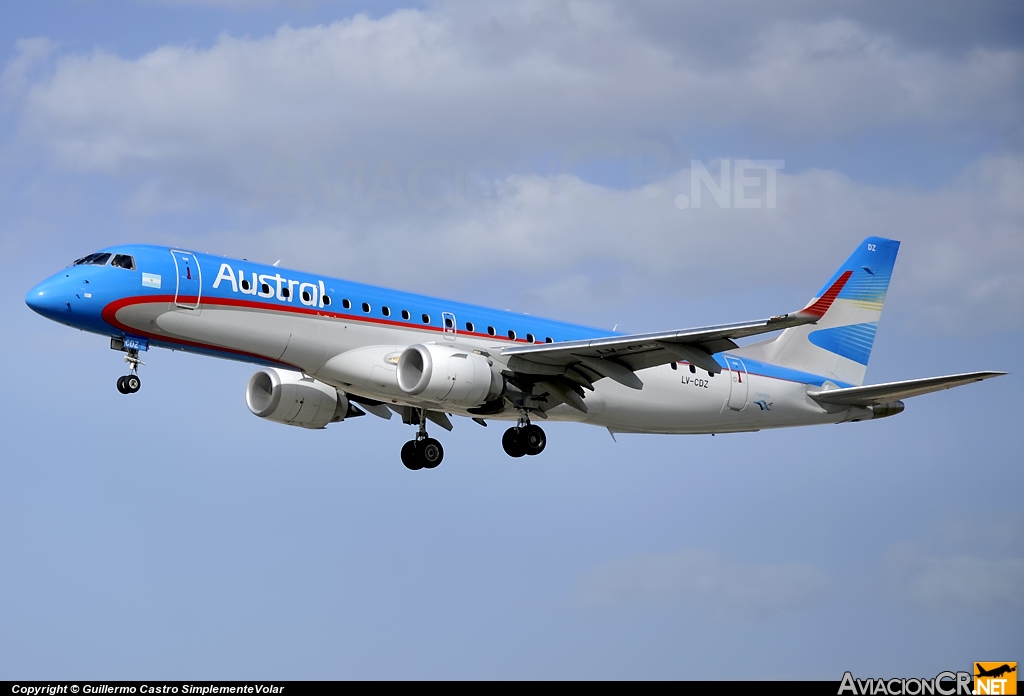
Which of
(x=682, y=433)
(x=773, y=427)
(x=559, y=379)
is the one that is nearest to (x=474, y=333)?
(x=559, y=379)

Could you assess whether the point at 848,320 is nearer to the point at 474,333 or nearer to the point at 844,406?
the point at 844,406

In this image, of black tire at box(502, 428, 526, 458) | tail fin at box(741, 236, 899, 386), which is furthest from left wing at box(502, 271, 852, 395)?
tail fin at box(741, 236, 899, 386)

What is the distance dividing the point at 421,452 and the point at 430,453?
259 mm

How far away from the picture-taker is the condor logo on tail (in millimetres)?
26855

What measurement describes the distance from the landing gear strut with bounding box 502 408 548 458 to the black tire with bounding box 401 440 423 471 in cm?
314

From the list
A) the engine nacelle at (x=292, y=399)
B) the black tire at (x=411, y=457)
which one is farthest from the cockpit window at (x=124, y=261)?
the black tire at (x=411, y=457)

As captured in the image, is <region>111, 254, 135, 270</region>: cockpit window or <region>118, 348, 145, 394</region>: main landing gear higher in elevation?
<region>111, 254, 135, 270</region>: cockpit window

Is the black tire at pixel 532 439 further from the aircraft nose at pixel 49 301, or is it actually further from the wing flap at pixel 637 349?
the aircraft nose at pixel 49 301

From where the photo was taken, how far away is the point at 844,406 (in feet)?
126

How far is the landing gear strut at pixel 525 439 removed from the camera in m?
33.5

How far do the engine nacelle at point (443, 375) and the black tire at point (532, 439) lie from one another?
247cm

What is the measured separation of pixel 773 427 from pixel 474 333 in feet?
35.8

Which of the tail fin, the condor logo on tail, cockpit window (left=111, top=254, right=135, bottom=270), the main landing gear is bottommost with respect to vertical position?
the condor logo on tail

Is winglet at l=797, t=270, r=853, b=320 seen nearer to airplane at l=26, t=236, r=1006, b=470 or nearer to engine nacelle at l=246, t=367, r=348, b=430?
airplane at l=26, t=236, r=1006, b=470
